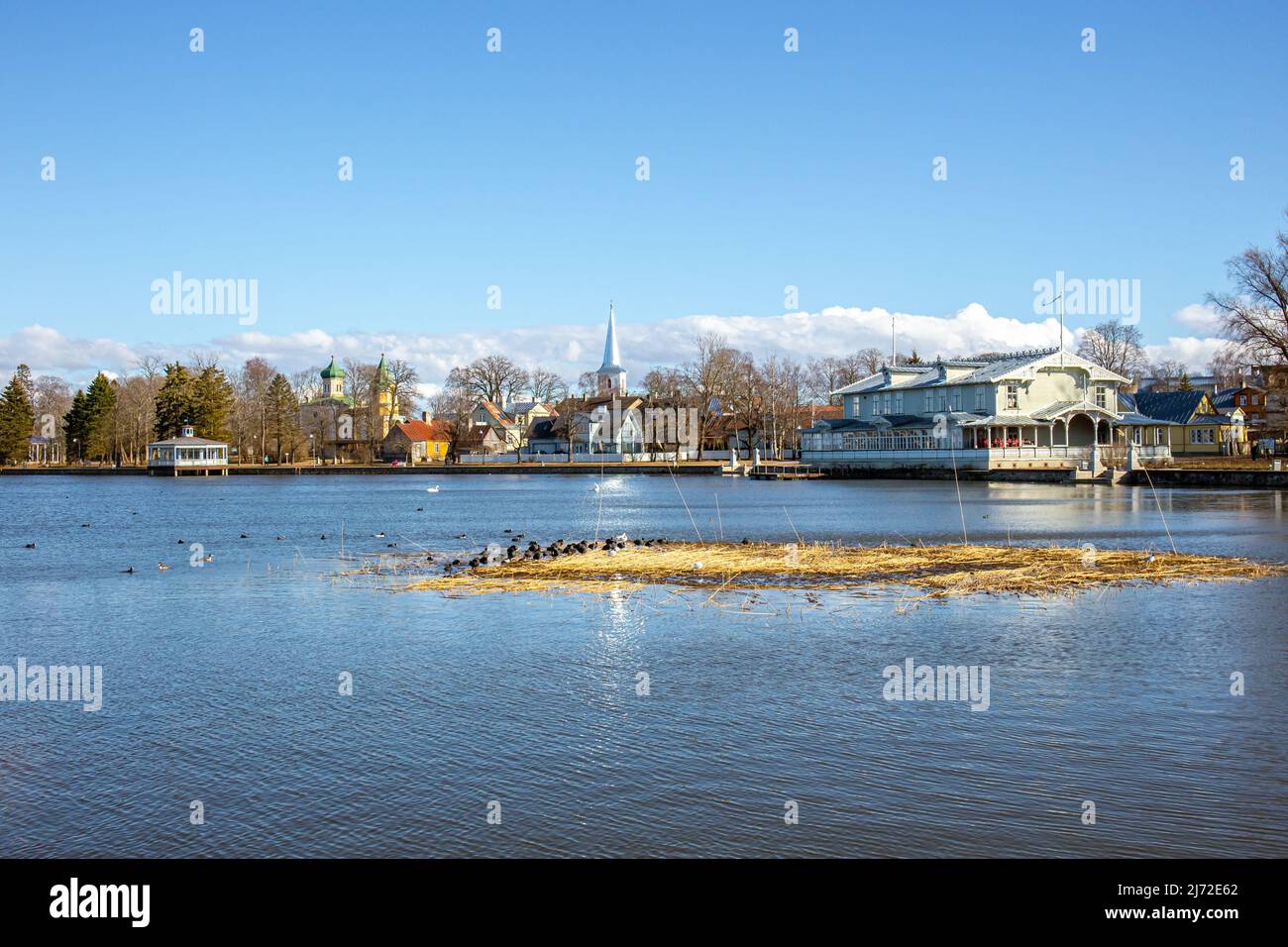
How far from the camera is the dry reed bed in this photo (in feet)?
72.7

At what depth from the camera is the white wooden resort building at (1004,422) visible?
264 ft

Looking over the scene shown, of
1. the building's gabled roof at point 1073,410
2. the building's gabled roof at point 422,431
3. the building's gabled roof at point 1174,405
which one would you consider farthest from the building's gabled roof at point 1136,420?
the building's gabled roof at point 422,431

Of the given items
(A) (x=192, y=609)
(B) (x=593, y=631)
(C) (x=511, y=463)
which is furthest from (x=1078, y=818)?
(C) (x=511, y=463)

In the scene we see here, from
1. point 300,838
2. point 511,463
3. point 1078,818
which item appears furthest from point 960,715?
point 511,463

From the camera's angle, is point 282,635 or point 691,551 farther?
point 691,551

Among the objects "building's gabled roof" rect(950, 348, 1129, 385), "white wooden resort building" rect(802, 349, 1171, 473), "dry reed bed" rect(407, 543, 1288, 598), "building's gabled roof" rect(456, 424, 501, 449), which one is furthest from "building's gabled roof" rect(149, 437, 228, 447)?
"dry reed bed" rect(407, 543, 1288, 598)

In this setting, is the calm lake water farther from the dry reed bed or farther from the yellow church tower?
the yellow church tower

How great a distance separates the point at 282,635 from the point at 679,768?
9429 mm

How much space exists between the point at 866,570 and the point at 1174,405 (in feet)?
271

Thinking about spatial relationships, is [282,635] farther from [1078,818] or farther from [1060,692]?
[1078,818]

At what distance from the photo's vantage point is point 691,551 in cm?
2830

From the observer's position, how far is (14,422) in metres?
132
